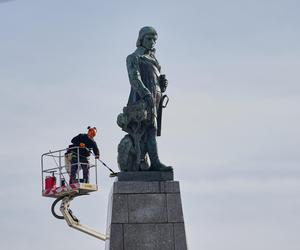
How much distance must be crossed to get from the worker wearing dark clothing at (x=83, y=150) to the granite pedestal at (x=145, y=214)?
89.9 inches

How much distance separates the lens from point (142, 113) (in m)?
25.9

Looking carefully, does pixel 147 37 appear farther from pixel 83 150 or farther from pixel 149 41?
pixel 83 150

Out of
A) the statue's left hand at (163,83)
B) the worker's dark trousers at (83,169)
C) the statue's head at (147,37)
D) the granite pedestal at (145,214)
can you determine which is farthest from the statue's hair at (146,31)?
the worker's dark trousers at (83,169)

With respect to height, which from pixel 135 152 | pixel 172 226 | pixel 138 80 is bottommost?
pixel 172 226

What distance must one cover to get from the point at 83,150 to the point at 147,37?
141 inches

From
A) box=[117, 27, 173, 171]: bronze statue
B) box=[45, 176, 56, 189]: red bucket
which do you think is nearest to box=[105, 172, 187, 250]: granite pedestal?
box=[117, 27, 173, 171]: bronze statue

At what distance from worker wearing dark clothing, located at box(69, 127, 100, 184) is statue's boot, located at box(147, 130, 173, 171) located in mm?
2193

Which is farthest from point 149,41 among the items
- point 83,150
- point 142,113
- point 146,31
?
point 83,150

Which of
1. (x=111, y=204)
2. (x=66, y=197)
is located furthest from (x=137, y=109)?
(x=66, y=197)

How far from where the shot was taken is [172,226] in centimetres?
2522

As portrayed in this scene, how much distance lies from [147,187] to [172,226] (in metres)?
1.13

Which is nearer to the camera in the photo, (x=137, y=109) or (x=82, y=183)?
(x=137, y=109)

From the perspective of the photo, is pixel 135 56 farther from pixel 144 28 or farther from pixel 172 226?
pixel 172 226

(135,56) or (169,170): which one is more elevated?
(135,56)
